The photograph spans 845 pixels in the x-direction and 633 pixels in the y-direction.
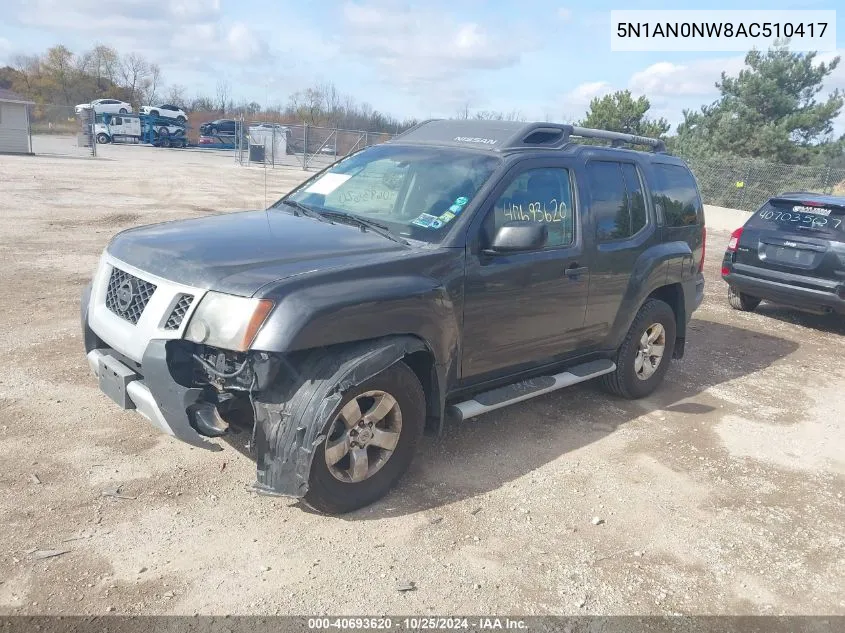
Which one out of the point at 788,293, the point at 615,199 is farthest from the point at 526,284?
the point at 788,293

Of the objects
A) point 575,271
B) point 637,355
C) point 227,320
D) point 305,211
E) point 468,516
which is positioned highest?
point 305,211

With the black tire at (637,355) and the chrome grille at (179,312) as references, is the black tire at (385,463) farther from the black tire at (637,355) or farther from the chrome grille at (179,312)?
the black tire at (637,355)

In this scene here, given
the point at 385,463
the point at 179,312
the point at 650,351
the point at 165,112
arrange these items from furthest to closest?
the point at 165,112 → the point at 650,351 → the point at 385,463 → the point at 179,312

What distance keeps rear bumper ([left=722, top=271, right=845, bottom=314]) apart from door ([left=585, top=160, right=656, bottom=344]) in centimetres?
387

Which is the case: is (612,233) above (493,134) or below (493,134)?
below

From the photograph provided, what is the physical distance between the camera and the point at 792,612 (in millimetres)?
3211

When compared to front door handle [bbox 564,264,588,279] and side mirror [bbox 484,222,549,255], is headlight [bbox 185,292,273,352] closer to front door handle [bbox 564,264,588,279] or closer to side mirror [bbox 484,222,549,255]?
side mirror [bbox 484,222,549,255]

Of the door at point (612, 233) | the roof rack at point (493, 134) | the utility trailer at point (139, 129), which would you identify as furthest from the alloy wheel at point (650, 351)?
the utility trailer at point (139, 129)

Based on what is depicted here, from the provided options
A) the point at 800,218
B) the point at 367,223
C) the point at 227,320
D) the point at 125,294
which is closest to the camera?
the point at 227,320

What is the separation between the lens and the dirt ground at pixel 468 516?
307cm

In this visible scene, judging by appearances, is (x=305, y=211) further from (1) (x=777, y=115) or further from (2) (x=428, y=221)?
(1) (x=777, y=115)

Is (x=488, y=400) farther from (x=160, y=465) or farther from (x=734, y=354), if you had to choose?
(x=734, y=354)

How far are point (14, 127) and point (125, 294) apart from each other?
30875 mm

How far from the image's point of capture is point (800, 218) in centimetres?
847
